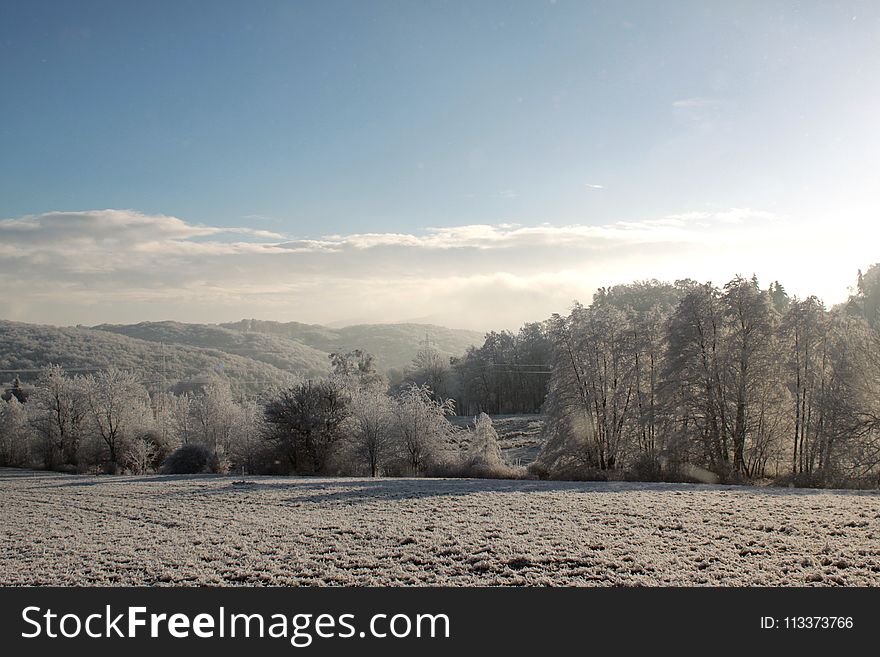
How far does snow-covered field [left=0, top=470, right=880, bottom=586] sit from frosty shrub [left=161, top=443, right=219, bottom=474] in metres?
20.9

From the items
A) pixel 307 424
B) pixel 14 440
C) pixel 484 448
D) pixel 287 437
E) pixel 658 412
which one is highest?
pixel 658 412

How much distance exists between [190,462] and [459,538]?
39338mm

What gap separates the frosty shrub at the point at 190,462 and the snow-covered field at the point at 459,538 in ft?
68.6

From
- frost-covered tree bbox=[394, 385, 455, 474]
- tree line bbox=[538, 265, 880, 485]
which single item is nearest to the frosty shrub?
frost-covered tree bbox=[394, 385, 455, 474]

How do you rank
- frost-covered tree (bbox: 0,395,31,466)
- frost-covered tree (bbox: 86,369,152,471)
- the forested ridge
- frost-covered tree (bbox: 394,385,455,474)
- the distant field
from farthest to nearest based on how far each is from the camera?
frost-covered tree (bbox: 0,395,31,466) < frost-covered tree (bbox: 86,369,152,471) < the distant field < frost-covered tree (bbox: 394,385,455,474) < the forested ridge

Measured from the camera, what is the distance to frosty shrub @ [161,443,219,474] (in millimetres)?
46969

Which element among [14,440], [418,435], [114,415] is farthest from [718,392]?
[14,440]

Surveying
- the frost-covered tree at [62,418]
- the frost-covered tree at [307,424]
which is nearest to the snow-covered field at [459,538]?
the frost-covered tree at [307,424]

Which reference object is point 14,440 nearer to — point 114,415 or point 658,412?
point 114,415

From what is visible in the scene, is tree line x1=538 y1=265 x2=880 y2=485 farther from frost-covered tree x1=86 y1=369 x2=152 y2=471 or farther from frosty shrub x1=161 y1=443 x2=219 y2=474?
frost-covered tree x1=86 y1=369 x2=152 y2=471

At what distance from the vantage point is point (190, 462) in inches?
1859

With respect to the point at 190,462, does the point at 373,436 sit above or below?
above

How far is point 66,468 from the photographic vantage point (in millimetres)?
53312

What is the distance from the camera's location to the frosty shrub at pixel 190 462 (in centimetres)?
4697
